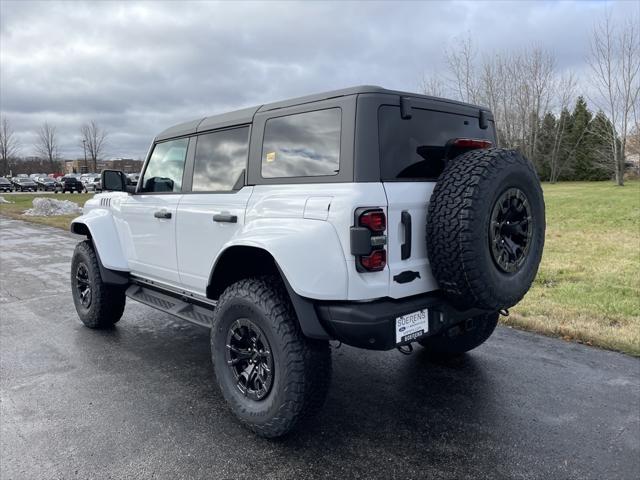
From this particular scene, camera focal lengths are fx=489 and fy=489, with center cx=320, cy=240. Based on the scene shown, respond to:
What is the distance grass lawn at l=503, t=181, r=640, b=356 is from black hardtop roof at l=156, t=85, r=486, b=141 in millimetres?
2593

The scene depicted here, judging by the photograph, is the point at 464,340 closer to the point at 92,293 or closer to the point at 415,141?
the point at 415,141

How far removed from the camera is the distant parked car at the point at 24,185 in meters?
51.1

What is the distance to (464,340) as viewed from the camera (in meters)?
4.08

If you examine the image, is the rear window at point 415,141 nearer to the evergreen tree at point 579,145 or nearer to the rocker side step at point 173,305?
the rocker side step at point 173,305

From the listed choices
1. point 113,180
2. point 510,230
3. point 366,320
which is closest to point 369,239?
point 366,320

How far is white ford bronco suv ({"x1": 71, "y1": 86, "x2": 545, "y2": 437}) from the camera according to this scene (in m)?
2.64

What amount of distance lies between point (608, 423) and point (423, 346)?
1645mm

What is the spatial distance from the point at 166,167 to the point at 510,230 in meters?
2.90

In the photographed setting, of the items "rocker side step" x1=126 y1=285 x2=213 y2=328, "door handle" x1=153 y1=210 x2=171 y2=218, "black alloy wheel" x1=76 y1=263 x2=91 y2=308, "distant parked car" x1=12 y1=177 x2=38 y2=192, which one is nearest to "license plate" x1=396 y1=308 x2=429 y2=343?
"rocker side step" x1=126 y1=285 x2=213 y2=328

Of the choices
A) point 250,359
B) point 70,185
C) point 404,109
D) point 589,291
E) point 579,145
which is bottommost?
point 589,291

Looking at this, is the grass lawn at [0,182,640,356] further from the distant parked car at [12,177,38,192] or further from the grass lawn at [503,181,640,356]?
the distant parked car at [12,177,38,192]

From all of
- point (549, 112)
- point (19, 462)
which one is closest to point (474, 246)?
point (19, 462)

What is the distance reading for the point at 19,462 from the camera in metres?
2.79

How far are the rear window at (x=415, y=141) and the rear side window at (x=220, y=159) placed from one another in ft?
3.60
